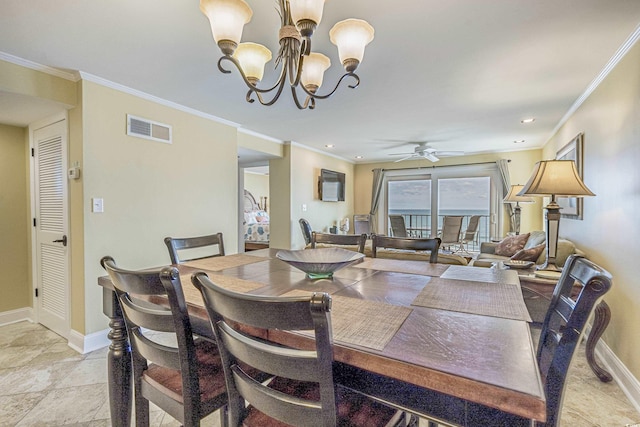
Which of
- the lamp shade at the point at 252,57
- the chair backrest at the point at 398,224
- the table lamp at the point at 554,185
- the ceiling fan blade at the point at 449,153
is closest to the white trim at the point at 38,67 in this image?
the lamp shade at the point at 252,57

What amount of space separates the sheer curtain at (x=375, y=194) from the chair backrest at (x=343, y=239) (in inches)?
190

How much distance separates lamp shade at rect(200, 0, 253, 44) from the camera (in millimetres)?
1366

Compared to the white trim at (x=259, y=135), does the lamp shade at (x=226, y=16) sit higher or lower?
lower

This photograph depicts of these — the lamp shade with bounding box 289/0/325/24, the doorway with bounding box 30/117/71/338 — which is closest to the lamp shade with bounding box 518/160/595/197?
the lamp shade with bounding box 289/0/325/24

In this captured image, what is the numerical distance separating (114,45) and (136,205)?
1.40m

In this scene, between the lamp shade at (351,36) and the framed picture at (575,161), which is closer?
the lamp shade at (351,36)

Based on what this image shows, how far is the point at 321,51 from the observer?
2.21 meters

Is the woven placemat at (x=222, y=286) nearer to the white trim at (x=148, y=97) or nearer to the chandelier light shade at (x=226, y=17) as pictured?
the chandelier light shade at (x=226, y=17)

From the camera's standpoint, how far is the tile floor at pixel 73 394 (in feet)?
5.62

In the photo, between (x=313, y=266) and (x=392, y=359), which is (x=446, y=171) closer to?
(x=313, y=266)

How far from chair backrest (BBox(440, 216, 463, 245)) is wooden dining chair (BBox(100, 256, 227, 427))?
204 inches

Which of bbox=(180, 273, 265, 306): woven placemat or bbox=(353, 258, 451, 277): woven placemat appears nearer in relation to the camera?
bbox=(180, 273, 265, 306): woven placemat

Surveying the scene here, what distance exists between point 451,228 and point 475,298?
4822 mm

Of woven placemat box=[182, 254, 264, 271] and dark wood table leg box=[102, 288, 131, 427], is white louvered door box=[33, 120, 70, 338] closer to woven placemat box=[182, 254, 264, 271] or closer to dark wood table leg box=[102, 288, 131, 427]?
woven placemat box=[182, 254, 264, 271]
